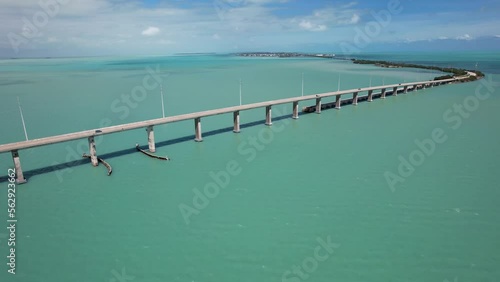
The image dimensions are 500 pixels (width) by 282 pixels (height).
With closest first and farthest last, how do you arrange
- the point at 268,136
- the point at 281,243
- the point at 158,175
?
the point at 281,243 < the point at 158,175 < the point at 268,136

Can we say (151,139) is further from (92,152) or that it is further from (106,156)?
(92,152)

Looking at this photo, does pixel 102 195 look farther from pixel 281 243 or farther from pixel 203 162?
pixel 281 243

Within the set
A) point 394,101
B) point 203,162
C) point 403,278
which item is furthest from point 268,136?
point 394,101

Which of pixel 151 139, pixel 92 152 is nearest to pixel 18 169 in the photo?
pixel 92 152

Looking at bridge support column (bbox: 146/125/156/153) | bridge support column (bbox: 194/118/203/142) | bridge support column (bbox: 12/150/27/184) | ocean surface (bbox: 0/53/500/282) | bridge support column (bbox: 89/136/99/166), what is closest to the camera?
ocean surface (bbox: 0/53/500/282)

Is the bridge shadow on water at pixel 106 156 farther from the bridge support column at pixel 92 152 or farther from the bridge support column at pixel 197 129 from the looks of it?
the bridge support column at pixel 92 152

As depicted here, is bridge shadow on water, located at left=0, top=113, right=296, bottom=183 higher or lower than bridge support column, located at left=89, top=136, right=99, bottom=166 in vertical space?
lower

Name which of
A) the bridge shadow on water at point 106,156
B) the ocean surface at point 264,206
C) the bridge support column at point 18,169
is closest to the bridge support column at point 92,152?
the ocean surface at point 264,206

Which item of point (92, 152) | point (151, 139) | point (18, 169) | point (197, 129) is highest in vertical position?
point (197, 129)

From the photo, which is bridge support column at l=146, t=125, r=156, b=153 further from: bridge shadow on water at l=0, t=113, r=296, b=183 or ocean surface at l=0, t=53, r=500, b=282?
bridge shadow on water at l=0, t=113, r=296, b=183

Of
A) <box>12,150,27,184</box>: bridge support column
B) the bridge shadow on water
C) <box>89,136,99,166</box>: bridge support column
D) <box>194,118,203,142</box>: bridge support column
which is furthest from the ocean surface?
<box>194,118,203,142</box>: bridge support column

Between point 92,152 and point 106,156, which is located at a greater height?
point 92,152
